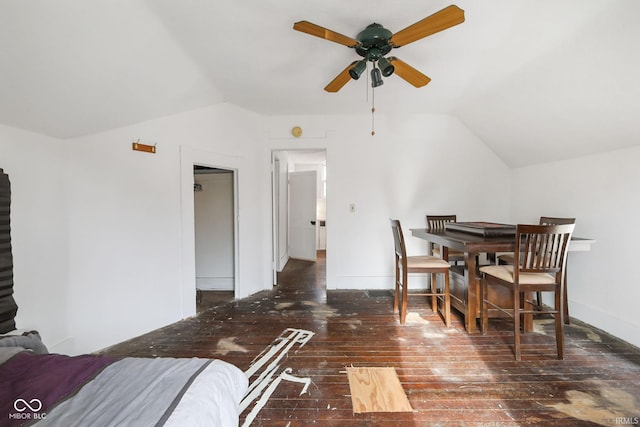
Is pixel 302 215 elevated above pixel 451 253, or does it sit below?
above

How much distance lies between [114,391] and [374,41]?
7.18 ft

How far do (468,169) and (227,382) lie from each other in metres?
3.75

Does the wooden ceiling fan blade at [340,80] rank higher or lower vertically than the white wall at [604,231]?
higher

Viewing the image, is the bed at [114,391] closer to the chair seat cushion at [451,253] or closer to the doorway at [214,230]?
the doorway at [214,230]

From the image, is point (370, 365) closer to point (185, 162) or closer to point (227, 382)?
point (227, 382)

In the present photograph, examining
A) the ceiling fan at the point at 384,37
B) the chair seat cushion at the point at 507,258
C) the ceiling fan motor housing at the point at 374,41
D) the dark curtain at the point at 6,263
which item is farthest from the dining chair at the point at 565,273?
the dark curtain at the point at 6,263

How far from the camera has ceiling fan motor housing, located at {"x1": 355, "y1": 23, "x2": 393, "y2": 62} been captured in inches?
67.3

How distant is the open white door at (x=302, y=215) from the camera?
5.26 m

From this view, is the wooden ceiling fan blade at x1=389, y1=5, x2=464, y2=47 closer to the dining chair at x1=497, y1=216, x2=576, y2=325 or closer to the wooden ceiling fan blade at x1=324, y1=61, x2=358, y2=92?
the wooden ceiling fan blade at x1=324, y1=61, x2=358, y2=92

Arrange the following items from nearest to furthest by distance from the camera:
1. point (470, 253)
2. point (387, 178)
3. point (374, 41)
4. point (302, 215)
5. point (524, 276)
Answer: point (374, 41) < point (524, 276) < point (470, 253) < point (387, 178) < point (302, 215)

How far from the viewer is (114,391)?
811mm

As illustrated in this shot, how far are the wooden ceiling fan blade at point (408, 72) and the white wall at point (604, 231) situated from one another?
1.86 metres

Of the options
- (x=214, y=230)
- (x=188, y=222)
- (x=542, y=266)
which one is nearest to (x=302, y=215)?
(x=214, y=230)

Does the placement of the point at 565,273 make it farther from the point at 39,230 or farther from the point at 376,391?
the point at 39,230
